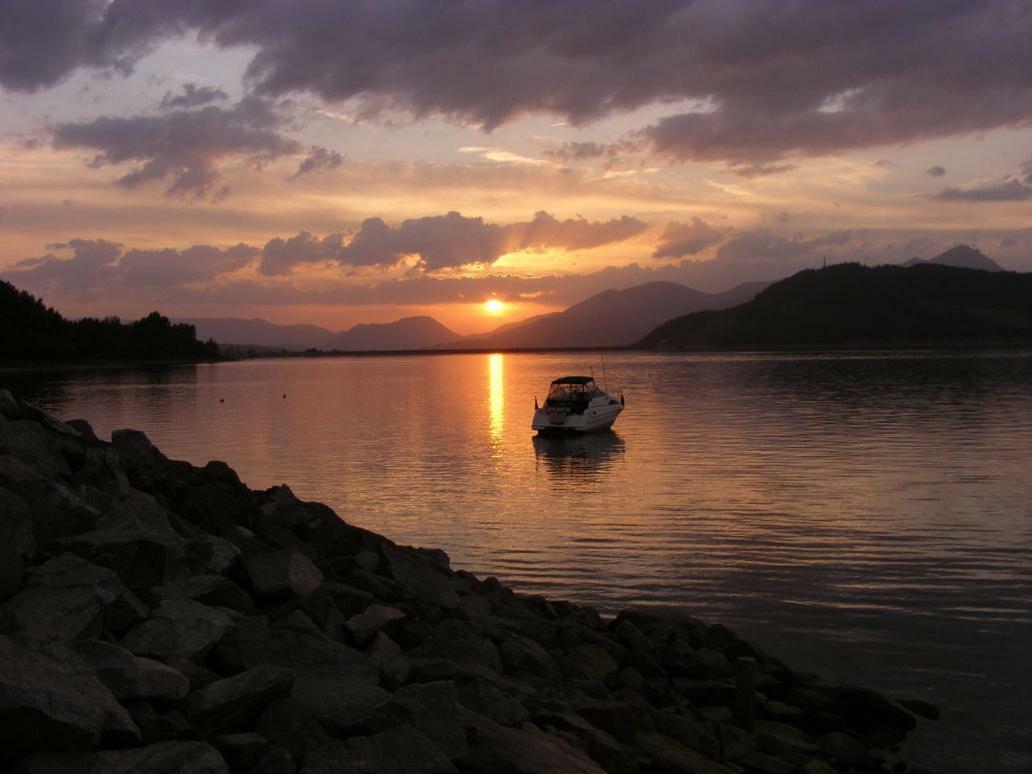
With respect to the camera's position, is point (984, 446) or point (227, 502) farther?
point (984, 446)

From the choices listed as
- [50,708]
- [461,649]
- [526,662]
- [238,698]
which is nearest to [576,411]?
[526,662]

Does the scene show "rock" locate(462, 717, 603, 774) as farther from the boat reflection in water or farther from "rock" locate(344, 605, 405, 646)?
the boat reflection in water

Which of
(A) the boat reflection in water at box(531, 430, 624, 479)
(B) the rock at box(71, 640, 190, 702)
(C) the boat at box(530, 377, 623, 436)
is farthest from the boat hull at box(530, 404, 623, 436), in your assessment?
(B) the rock at box(71, 640, 190, 702)

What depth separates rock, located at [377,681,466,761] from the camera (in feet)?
25.8

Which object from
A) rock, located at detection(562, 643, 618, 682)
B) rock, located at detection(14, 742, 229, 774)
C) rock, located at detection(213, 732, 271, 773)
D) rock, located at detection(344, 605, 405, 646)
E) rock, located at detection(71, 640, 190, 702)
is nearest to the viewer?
rock, located at detection(14, 742, 229, 774)

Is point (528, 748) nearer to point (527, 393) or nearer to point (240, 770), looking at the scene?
point (240, 770)

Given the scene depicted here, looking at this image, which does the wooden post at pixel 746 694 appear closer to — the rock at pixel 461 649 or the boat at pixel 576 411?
the rock at pixel 461 649

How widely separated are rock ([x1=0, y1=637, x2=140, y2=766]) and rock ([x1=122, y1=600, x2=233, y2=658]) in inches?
53.6

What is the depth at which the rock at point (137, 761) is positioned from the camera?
635 cm

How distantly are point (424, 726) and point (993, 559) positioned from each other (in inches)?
701

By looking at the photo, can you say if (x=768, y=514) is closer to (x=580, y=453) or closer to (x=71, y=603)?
(x=580, y=453)

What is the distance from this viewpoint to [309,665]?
9.09 metres

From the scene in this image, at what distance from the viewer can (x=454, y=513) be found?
30.1 meters

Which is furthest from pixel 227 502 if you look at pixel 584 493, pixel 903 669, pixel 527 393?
pixel 527 393
